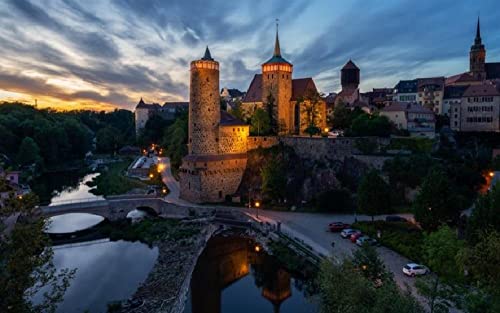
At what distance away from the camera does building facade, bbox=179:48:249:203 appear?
3503 cm

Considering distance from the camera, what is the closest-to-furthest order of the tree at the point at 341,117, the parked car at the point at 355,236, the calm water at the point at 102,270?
1. the calm water at the point at 102,270
2. the parked car at the point at 355,236
3. the tree at the point at 341,117

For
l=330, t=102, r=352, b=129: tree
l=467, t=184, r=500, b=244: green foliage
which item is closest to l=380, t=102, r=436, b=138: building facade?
l=330, t=102, r=352, b=129: tree

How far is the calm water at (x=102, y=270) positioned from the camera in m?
19.1

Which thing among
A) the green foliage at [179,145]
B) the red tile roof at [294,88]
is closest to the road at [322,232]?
the green foliage at [179,145]

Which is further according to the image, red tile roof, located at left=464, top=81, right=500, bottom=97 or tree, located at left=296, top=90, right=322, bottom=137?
red tile roof, located at left=464, top=81, right=500, bottom=97

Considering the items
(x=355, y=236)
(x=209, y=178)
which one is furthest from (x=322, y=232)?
(x=209, y=178)

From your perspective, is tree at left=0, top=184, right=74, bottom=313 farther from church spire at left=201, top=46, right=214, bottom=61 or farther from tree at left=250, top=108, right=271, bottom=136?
tree at left=250, top=108, right=271, bottom=136

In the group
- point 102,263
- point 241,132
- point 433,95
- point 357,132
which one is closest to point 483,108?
point 433,95

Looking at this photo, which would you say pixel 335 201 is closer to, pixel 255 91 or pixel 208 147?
pixel 208 147

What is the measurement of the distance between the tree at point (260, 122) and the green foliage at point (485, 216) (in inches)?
996

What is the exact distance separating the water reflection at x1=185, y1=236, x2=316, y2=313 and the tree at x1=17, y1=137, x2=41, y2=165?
43.5 meters

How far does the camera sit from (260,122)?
4047cm

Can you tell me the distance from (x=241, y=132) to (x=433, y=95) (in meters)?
30.5

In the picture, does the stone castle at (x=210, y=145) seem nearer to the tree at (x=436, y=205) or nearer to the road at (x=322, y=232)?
the road at (x=322, y=232)
